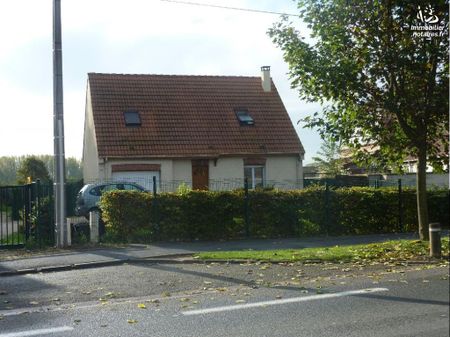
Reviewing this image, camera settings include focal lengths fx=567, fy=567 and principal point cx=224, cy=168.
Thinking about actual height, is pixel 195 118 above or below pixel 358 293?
above

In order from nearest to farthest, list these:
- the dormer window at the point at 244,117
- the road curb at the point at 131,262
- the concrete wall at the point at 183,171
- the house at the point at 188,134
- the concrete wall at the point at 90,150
Answer: the road curb at the point at 131,262 < the house at the point at 188,134 < the concrete wall at the point at 183,171 < the concrete wall at the point at 90,150 < the dormer window at the point at 244,117

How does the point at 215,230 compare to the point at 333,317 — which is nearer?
the point at 333,317

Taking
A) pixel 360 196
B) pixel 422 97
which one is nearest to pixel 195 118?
pixel 360 196

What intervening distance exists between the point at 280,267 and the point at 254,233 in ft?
18.5

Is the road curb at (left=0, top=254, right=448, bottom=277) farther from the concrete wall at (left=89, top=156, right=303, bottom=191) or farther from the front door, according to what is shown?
the front door

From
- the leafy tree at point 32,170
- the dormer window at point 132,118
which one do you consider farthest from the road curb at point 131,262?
the leafy tree at point 32,170

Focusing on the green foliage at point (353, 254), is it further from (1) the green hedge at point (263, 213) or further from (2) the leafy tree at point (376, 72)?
(1) the green hedge at point (263, 213)

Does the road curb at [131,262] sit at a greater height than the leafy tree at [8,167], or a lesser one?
lesser

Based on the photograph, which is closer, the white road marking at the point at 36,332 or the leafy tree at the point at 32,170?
the white road marking at the point at 36,332

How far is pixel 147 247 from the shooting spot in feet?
46.5

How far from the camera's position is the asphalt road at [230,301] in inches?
257

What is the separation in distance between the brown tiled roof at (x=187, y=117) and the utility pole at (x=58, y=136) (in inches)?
372

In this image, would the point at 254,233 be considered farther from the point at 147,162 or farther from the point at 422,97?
the point at 147,162
